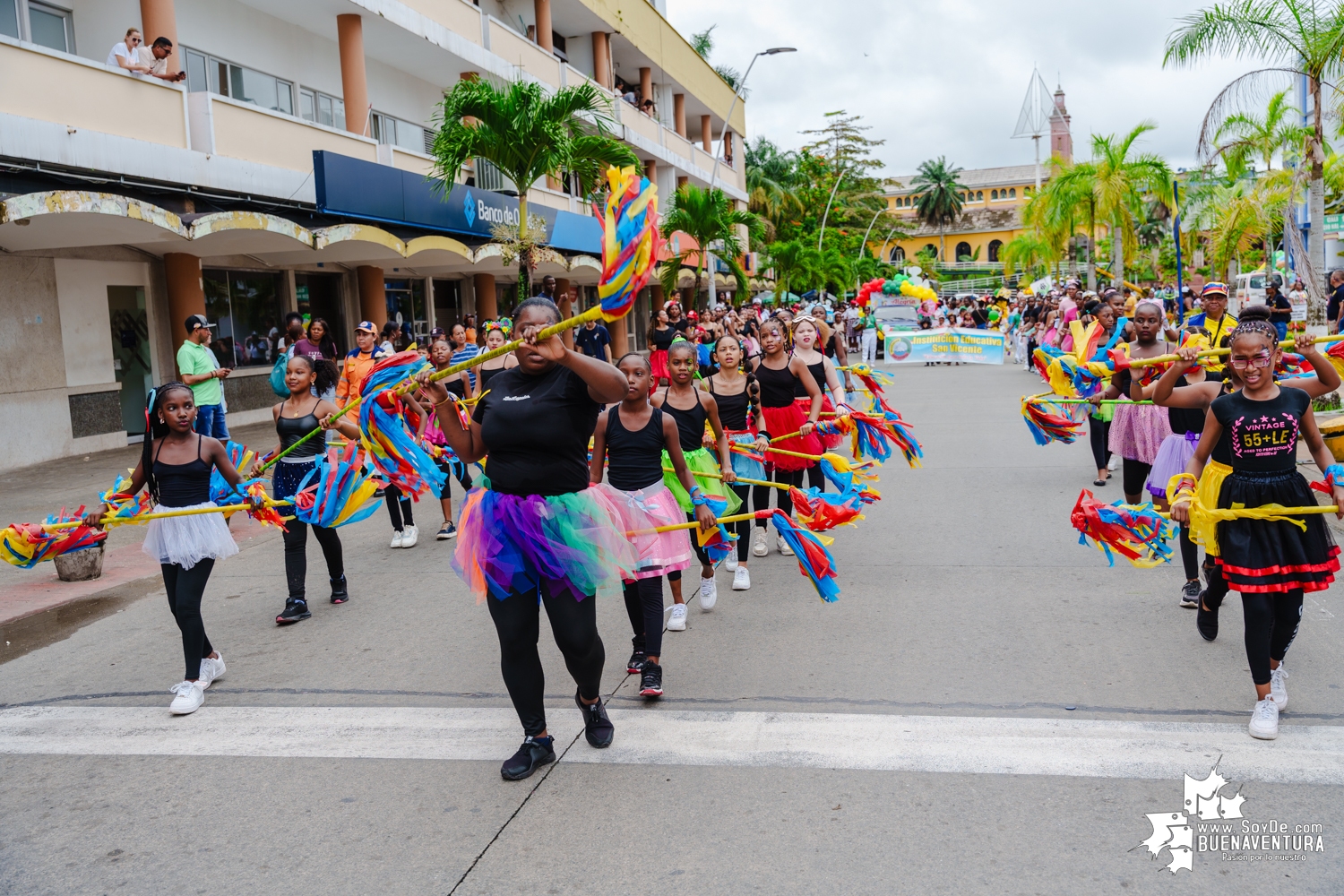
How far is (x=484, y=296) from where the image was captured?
26.1 meters

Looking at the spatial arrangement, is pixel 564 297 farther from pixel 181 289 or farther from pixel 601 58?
pixel 181 289

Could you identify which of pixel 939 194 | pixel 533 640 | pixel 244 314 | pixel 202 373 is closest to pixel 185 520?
pixel 533 640

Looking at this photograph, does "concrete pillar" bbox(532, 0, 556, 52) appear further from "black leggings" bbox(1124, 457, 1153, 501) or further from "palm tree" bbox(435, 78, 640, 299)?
"black leggings" bbox(1124, 457, 1153, 501)

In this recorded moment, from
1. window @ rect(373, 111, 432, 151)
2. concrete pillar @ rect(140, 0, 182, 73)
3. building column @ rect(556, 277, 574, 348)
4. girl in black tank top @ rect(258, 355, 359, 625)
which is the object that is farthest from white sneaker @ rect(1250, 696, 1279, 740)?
building column @ rect(556, 277, 574, 348)

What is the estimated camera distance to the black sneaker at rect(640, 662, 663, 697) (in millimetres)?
5070

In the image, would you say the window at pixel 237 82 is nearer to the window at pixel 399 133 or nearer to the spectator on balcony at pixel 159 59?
the spectator on balcony at pixel 159 59

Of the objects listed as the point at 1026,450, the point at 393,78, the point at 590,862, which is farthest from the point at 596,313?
the point at 393,78

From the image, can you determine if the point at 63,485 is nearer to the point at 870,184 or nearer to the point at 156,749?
the point at 156,749

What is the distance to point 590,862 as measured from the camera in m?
3.53

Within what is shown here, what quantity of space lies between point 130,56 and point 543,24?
48.8 ft

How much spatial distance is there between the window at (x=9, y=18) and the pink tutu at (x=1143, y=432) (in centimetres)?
1335

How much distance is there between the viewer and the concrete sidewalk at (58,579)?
7117mm

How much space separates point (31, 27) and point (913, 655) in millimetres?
14020

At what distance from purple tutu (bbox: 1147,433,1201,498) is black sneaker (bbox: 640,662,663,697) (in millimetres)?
3223
